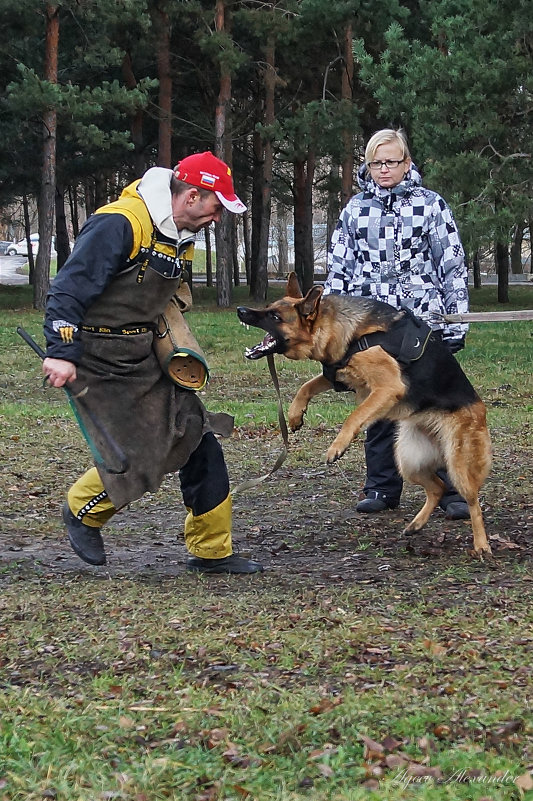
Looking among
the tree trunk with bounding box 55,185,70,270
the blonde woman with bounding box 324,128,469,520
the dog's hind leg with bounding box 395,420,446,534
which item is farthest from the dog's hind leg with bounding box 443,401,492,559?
the tree trunk with bounding box 55,185,70,270

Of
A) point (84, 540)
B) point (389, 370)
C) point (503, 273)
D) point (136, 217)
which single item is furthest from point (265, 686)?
point (503, 273)

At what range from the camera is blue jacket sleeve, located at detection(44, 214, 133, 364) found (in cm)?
459

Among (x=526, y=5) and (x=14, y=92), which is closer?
(x=526, y=5)

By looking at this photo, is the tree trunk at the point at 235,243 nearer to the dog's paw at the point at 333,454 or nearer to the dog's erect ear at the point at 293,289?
the dog's erect ear at the point at 293,289

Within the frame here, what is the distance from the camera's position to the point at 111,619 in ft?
14.8

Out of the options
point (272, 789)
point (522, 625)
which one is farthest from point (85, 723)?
point (522, 625)

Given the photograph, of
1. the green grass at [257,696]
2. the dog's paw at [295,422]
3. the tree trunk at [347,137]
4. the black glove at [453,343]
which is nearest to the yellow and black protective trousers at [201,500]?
the green grass at [257,696]

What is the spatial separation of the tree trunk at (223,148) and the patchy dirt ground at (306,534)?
17794 millimetres

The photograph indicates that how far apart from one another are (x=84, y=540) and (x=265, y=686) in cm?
188

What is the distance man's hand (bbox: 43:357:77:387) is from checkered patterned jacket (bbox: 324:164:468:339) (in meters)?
2.22

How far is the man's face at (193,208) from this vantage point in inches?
188

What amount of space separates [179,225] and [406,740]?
2649 mm

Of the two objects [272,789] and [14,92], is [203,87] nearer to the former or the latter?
[14,92]

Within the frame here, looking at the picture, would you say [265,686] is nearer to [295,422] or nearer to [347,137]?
[295,422]
